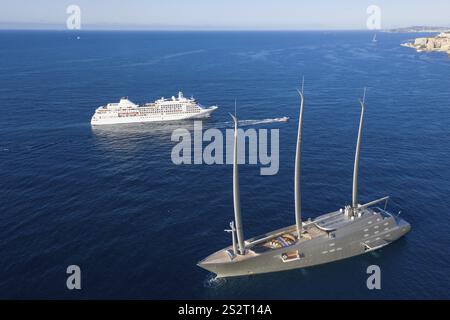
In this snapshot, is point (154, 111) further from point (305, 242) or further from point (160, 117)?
point (305, 242)

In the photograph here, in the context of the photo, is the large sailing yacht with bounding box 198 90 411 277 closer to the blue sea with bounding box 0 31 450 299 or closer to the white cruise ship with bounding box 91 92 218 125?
the blue sea with bounding box 0 31 450 299

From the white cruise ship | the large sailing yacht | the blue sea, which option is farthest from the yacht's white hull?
the large sailing yacht

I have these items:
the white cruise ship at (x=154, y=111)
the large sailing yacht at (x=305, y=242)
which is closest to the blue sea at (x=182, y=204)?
the large sailing yacht at (x=305, y=242)

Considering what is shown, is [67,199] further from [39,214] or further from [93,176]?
[93,176]

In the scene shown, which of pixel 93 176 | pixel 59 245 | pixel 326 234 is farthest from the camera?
pixel 93 176

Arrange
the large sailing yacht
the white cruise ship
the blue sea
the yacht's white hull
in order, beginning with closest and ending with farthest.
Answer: the blue sea
the large sailing yacht
the white cruise ship
the yacht's white hull

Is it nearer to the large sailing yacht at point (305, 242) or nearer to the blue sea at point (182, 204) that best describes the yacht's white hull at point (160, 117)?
the blue sea at point (182, 204)
